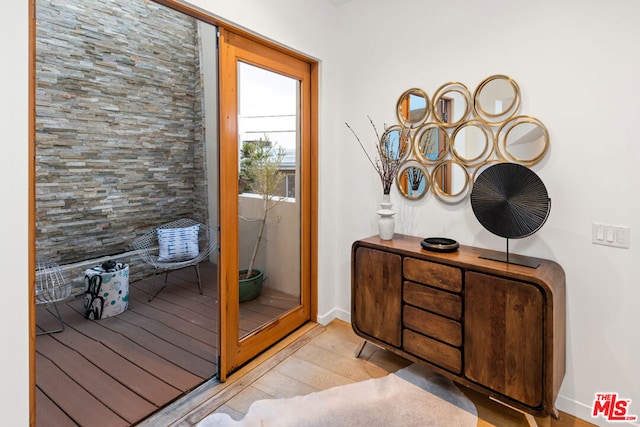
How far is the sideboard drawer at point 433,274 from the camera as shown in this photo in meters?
1.98

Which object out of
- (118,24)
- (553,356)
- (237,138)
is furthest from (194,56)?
Answer: (553,356)

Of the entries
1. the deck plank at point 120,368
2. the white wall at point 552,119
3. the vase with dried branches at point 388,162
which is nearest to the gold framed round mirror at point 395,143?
the vase with dried branches at point 388,162

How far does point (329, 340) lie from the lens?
9.15 feet

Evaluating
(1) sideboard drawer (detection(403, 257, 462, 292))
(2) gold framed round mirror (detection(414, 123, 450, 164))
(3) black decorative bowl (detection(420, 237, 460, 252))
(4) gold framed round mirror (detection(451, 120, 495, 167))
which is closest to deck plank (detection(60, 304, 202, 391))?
(1) sideboard drawer (detection(403, 257, 462, 292))

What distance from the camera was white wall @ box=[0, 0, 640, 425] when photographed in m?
1.35

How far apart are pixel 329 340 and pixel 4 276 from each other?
2110mm

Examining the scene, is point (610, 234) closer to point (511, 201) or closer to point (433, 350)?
point (511, 201)

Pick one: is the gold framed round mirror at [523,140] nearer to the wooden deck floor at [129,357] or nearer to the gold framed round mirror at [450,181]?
the gold framed round mirror at [450,181]

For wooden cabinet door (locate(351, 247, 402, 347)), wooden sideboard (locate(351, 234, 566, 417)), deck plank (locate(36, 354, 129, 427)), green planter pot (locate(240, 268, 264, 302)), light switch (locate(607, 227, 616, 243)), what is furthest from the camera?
green planter pot (locate(240, 268, 264, 302))

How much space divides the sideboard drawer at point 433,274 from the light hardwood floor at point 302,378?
0.72m

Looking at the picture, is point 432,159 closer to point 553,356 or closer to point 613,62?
point 613,62

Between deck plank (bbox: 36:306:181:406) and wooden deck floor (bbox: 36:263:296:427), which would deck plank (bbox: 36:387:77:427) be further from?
deck plank (bbox: 36:306:181:406)

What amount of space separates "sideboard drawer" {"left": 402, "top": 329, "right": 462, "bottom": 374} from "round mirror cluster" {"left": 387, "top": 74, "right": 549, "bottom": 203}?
95cm

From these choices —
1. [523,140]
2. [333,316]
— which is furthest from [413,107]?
[333,316]
